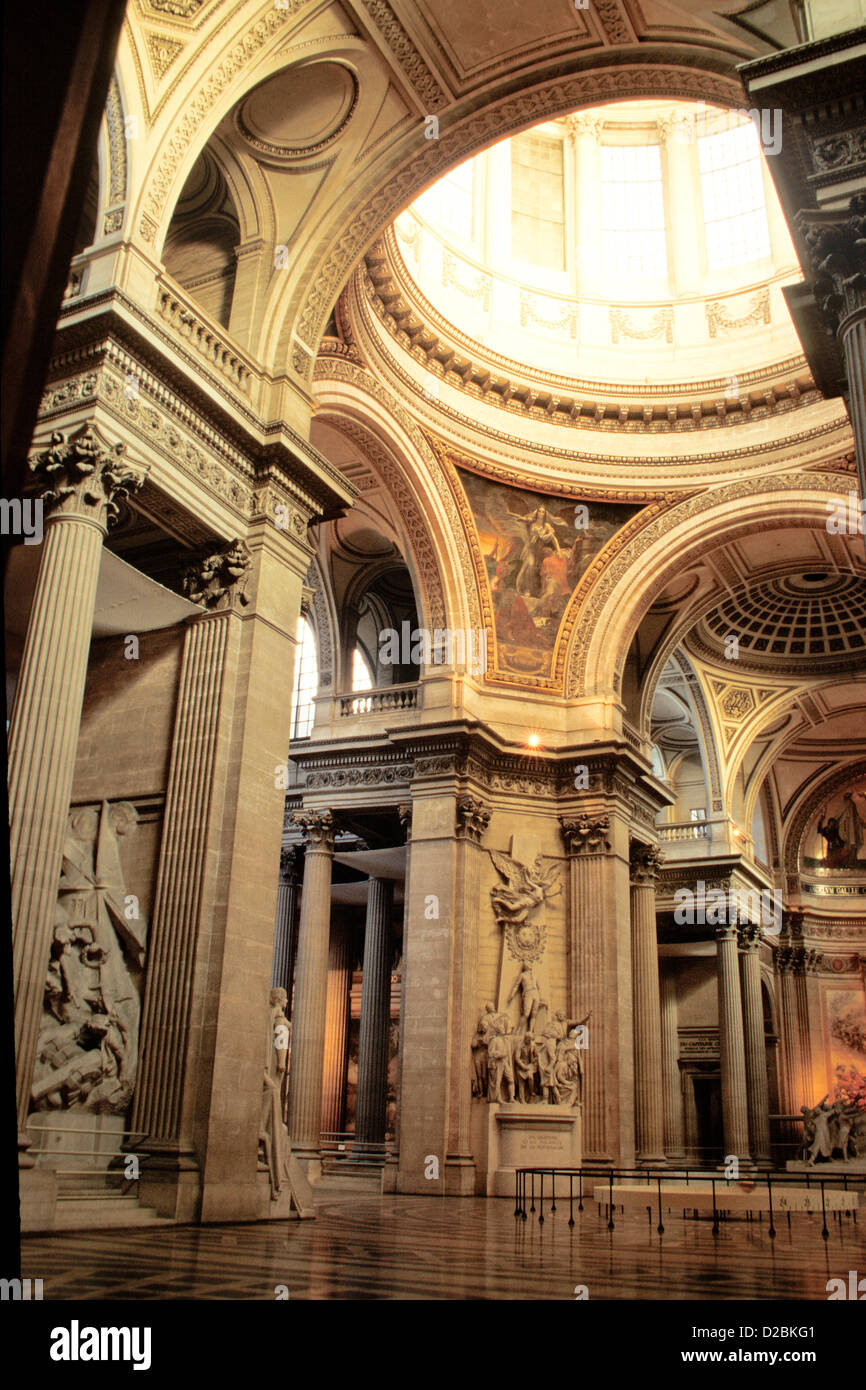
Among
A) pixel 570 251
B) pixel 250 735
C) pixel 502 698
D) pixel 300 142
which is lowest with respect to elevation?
pixel 250 735

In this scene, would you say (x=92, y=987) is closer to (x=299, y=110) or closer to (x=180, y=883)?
(x=180, y=883)

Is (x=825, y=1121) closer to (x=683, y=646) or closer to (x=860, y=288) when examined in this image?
(x=683, y=646)

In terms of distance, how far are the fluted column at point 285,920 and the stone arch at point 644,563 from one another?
19.2 feet

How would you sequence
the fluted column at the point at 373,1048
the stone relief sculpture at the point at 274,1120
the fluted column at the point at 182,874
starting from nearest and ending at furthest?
the fluted column at the point at 182,874 → the stone relief sculpture at the point at 274,1120 → the fluted column at the point at 373,1048

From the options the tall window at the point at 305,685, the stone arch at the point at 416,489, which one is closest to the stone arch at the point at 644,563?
the stone arch at the point at 416,489

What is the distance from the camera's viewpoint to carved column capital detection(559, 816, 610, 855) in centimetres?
1812

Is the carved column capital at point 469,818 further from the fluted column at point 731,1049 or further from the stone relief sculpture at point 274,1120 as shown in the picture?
the fluted column at point 731,1049

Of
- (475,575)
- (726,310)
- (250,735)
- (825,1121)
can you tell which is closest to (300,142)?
(250,735)

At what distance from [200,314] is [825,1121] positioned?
68.8 ft

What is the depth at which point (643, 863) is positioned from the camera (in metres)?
20.3

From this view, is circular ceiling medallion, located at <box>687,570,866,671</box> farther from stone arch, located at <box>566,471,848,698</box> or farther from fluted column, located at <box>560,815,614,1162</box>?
fluted column, located at <box>560,815,614,1162</box>

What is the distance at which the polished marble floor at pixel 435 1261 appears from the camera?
506cm

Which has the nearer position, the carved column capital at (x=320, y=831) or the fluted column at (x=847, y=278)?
the fluted column at (x=847, y=278)

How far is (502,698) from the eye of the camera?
19.0 m
